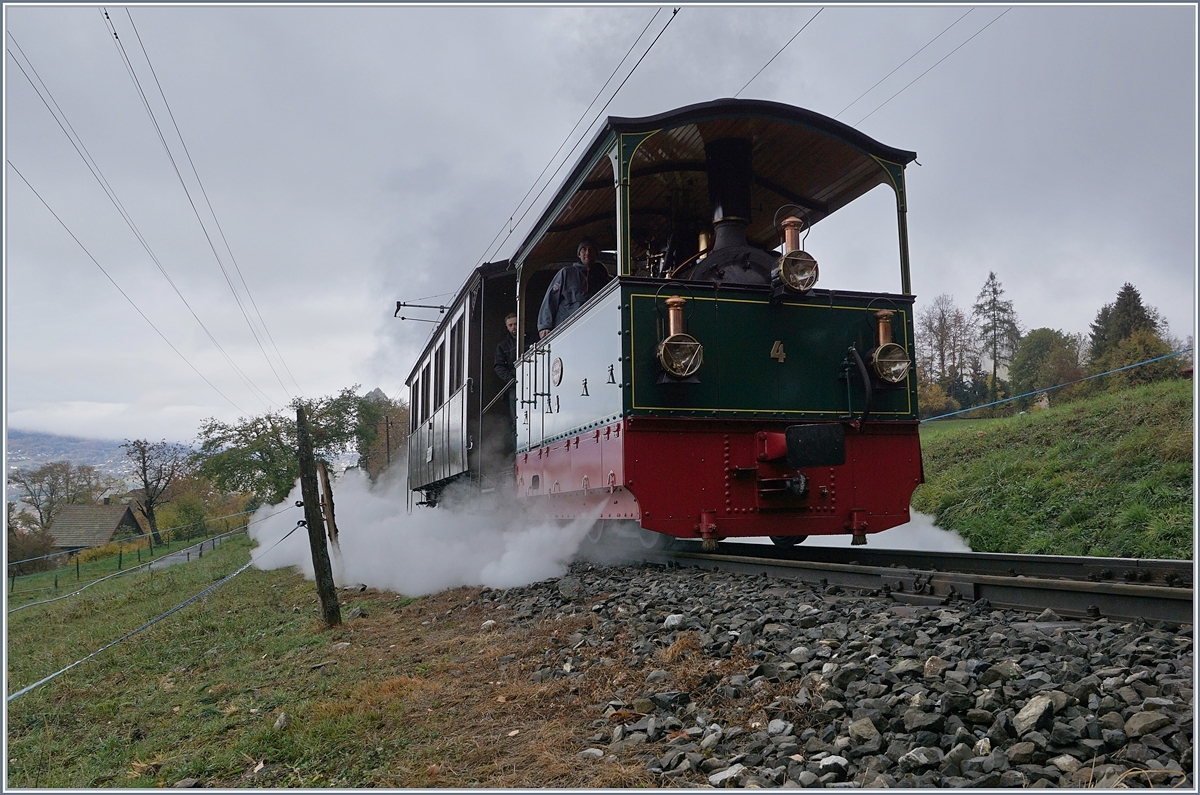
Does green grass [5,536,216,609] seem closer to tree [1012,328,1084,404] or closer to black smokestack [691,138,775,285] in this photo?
black smokestack [691,138,775,285]

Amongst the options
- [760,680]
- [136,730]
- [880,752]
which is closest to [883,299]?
[760,680]

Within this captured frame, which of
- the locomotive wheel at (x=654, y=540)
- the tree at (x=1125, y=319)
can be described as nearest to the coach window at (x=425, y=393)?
the locomotive wheel at (x=654, y=540)

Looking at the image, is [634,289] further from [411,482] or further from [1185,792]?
[411,482]

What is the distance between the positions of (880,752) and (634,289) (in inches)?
168

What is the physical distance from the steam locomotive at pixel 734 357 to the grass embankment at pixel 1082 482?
3.15 m

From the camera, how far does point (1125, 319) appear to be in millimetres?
19078

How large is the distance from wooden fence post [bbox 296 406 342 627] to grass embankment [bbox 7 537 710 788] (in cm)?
22

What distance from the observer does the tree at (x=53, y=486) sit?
Answer: 54.2m

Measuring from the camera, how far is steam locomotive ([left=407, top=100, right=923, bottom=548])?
20.8ft

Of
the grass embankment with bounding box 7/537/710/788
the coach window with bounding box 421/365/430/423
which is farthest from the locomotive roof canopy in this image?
the coach window with bounding box 421/365/430/423

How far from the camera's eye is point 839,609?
435 centimetres

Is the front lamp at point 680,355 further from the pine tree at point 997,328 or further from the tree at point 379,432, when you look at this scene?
the tree at point 379,432

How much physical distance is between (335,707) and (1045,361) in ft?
85.5

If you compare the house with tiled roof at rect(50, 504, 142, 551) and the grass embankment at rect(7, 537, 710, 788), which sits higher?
the grass embankment at rect(7, 537, 710, 788)
